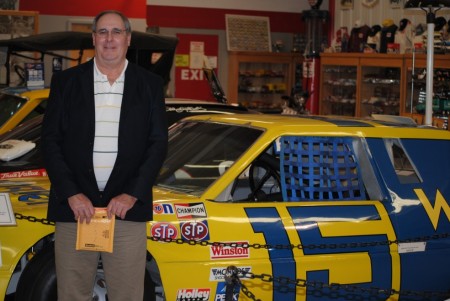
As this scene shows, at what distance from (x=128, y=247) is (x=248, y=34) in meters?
16.1

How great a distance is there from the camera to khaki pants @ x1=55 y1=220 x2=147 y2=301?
4309mm

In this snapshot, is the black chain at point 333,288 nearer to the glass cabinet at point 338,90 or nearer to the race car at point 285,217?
the race car at point 285,217

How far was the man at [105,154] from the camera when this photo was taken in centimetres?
423

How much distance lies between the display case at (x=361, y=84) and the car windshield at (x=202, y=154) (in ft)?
27.4

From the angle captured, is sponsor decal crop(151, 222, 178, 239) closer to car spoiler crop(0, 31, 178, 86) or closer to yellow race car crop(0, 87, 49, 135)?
yellow race car crop(0, 87, 49, 135)

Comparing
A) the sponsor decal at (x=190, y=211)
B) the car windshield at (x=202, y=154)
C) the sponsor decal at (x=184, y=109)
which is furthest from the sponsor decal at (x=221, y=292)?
the sponsor decal at (x=184, y=109)

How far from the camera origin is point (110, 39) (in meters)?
4.27

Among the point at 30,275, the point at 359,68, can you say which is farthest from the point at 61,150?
the point at 359,68

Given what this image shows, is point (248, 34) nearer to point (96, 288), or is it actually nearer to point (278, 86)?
point (278, 86)

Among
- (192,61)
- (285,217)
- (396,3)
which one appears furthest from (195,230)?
(192,61)

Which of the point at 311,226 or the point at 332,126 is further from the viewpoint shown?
the point at 332,126

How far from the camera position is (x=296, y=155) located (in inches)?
223

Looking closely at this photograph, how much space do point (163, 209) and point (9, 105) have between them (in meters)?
5.16

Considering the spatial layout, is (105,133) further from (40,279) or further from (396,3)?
(396,3)
